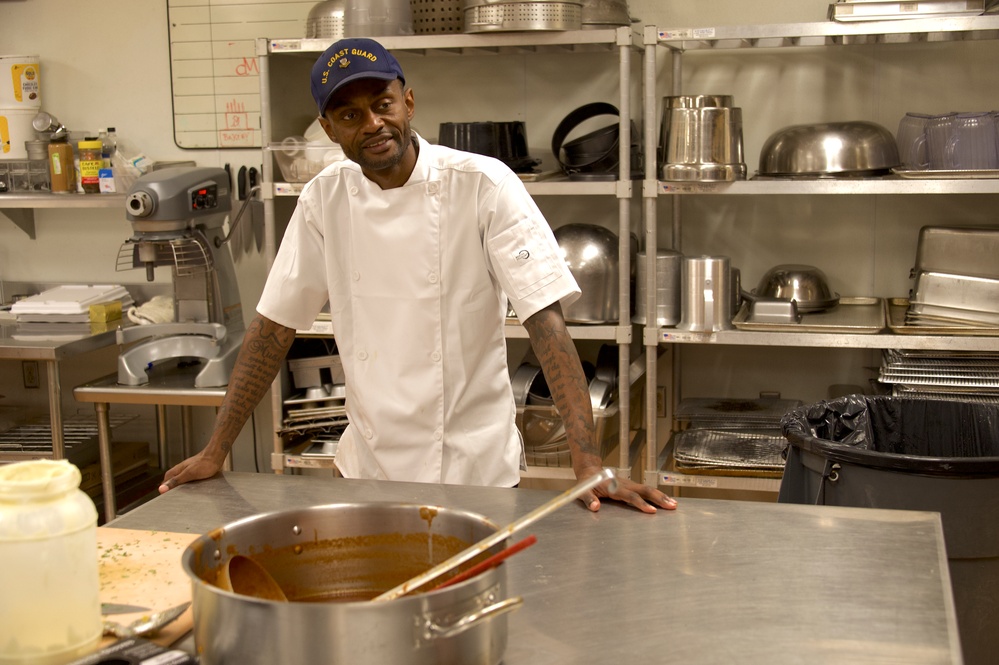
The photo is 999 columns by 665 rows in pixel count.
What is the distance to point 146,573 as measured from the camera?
1304mm

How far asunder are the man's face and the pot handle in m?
1.05

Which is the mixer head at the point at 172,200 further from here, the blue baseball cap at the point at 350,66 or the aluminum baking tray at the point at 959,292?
the aluminum baking tray at the point at 959,292

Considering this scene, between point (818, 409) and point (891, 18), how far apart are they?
1159 millimetres

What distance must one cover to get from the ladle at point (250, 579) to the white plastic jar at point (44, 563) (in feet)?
0.51

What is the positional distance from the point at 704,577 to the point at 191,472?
0.87m

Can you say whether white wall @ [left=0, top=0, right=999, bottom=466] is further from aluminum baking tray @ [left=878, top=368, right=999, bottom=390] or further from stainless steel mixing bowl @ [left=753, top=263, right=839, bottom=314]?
aluminum baking tray @ [left=878, top=368, right=999, bottom=390]

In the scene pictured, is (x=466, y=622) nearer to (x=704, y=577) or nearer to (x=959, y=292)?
(x=704, y=577)

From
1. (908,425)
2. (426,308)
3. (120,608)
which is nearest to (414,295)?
(426,308)

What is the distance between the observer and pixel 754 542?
1.39 metres

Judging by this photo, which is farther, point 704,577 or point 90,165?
point 90,165

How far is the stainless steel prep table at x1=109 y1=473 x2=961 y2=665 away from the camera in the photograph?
1101 millimetres

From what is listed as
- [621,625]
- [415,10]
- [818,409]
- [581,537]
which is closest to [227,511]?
[581,537]

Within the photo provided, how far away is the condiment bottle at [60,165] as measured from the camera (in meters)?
3.73

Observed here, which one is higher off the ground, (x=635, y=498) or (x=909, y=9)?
(x=909, y=9)
